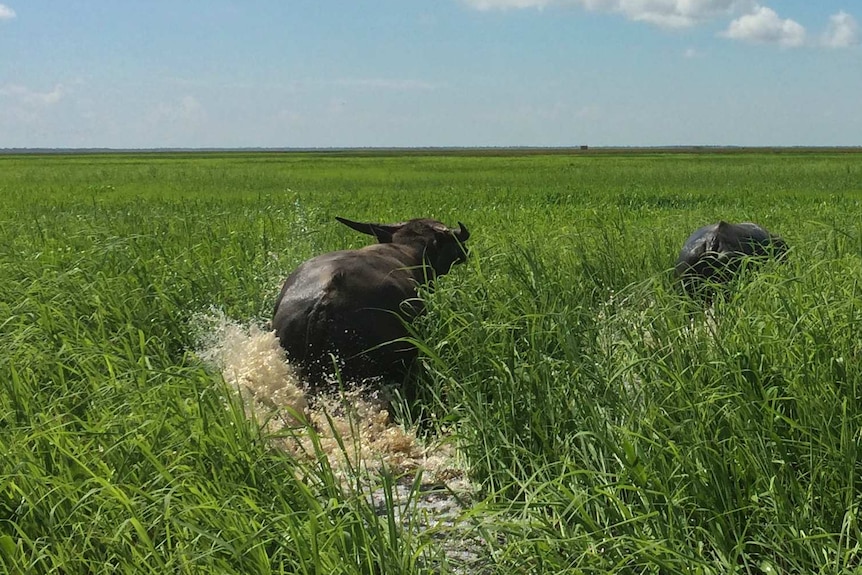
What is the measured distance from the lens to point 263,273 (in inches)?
249

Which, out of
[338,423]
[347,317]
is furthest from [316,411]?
[347,317]

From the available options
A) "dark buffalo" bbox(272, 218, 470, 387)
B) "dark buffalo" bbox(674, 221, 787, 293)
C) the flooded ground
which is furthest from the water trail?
"dark buffalo" bbox(674, 221, 787, 293)

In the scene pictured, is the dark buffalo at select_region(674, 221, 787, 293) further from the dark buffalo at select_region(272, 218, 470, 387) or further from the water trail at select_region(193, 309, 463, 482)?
the water trail at select_region(193, 309, 463, 482)

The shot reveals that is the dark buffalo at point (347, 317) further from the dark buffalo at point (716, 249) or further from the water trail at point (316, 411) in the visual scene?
the dark buffalo at point (716, 249)

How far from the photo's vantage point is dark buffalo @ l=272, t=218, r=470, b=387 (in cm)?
439

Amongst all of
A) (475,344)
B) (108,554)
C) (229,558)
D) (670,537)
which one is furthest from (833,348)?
Result: (108,554)

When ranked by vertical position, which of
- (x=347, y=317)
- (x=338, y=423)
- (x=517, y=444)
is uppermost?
(x=347, y=317)

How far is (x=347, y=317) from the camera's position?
439 cm

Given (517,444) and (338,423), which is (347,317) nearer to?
(338,423)

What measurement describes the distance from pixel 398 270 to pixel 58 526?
2.61 metres

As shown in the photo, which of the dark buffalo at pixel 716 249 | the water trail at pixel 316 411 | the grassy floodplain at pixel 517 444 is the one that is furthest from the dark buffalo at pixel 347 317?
the dark buffalo at pixel 716 249

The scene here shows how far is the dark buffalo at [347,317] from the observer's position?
439 cm

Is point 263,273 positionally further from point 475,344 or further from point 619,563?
point 619,563

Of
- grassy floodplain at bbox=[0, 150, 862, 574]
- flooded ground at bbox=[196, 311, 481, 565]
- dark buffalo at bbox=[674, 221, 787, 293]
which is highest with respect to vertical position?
→ dark buffalo at bbox=[674, 221, 787, 293]
